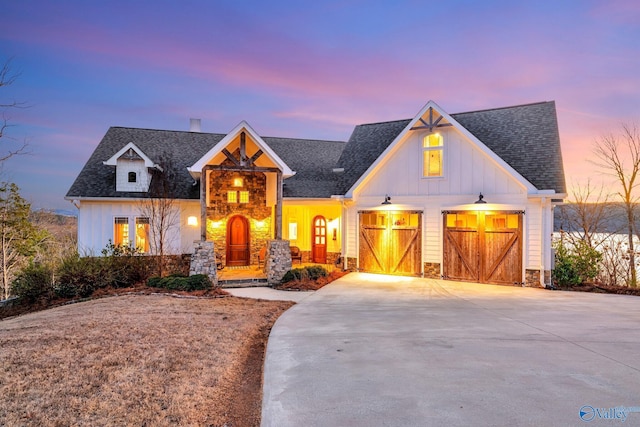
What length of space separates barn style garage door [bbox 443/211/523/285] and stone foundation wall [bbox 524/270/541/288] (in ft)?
0.64

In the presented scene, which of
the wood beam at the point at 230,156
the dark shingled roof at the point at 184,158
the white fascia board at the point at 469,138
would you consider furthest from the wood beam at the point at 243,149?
the white fascia board at the point at 469,138

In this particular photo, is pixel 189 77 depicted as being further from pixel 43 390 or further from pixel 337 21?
pixel 43 390

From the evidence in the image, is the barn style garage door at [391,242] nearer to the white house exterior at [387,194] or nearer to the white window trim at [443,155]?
the white house exterior at [387,194]

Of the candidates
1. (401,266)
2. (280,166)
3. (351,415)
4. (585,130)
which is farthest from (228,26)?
(585,130)

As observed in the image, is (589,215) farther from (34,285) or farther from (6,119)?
(6,119)

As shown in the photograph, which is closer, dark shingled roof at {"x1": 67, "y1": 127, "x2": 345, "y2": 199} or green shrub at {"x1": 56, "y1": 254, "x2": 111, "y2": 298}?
green shrub at {"x1": 56, "y1": 254, "x2": 111, "y2": 298}

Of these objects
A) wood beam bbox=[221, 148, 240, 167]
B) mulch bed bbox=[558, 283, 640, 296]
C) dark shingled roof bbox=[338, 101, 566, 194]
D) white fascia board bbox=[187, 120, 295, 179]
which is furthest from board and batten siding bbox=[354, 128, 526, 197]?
wood beam bbox=[221, 148, 240, 167]

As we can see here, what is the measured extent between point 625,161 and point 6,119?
2278 centimetres

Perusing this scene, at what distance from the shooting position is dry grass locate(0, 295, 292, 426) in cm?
406

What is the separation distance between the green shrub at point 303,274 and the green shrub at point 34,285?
25.4 feet

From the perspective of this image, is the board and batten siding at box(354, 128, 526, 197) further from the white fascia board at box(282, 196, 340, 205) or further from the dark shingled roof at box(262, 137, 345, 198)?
the dark shingled roof at box(262, 137, 345, 198)

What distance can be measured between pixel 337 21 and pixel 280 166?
600cm

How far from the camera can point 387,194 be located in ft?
48.0

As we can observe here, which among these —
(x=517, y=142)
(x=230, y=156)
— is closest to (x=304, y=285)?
(x=230, y=156)
